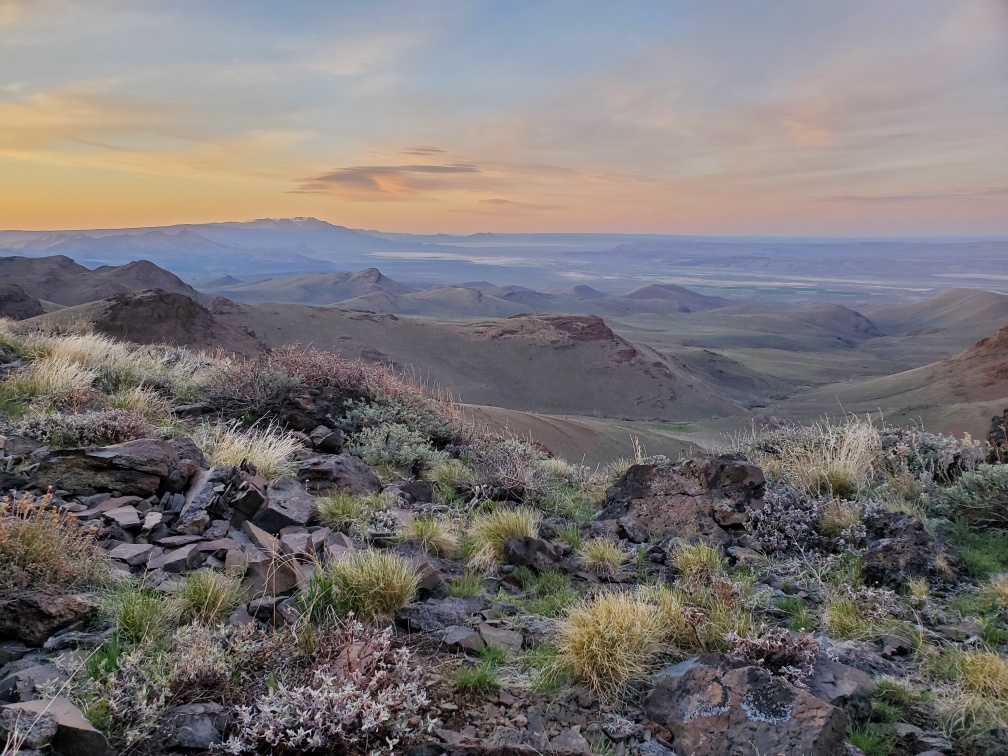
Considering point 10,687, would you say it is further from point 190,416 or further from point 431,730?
point 190,416

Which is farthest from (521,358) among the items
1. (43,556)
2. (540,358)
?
(43,556)

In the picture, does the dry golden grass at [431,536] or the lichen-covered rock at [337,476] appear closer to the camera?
the dry golden grass at [431,536]

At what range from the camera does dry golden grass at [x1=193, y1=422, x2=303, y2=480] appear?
18.8 feet

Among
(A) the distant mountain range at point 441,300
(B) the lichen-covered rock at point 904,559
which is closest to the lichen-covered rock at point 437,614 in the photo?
(B) the lichen-covered rock at point 904,559

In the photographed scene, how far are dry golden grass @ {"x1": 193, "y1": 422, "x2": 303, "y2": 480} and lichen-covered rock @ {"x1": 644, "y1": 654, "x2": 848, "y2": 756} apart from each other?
12.9 feet

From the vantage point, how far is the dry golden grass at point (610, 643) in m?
3.13

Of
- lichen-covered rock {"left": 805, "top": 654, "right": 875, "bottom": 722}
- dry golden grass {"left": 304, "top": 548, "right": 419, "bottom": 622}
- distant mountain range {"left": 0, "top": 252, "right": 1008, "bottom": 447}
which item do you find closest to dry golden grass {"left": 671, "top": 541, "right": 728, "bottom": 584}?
lichen-covered rock {"left": 805, "top": 654, "right": 875, "bottom": 722}

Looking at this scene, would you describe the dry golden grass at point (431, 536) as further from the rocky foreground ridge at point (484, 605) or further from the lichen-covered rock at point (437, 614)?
the lichen-covered rock at point (437, 614)

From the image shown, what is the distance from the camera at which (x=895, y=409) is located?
3866 centimetres

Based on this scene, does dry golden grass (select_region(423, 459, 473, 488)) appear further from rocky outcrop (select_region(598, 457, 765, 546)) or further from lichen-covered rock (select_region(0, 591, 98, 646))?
lichen-covered rock (select_region(0, 591, 98, 646))

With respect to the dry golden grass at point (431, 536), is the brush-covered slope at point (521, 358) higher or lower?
lower

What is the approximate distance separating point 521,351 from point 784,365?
42111 mm

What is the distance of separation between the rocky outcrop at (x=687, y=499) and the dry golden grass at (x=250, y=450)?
3.04 metres

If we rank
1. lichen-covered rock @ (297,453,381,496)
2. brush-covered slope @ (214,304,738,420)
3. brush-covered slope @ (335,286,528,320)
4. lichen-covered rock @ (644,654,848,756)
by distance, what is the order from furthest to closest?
brush-covered slope @ (335,286,528,320)
brush-covered slope @ (214,304,738,420)
lichen-covered rock @ (297,453,381,496)
lichen-covered rock @ (644,654,848,756)
